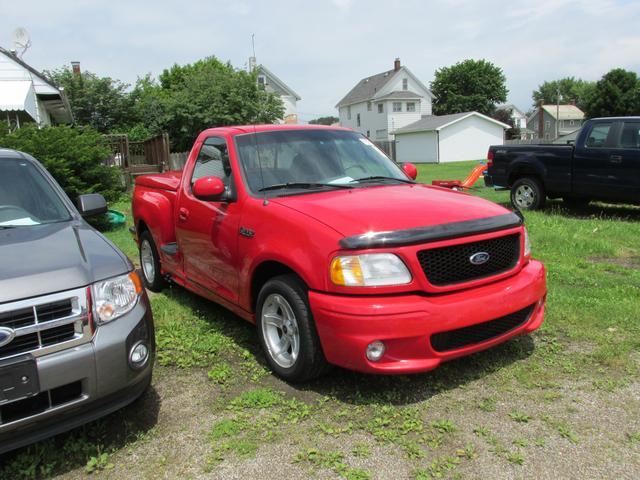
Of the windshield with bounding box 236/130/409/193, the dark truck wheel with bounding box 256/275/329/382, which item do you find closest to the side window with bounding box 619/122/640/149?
the windshield with bounding box 236/130/409/193

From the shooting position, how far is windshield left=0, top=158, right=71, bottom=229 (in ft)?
12.4

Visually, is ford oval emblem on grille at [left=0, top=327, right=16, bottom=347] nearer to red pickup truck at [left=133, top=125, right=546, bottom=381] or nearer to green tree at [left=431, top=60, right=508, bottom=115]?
red pickup truck at [left=133, top=125, right=546, bottom=381]

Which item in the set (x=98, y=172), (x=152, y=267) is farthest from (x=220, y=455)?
(x=98, y=172)

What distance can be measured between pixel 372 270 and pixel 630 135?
833 cm

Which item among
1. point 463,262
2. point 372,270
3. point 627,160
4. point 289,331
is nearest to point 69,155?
point 289,331

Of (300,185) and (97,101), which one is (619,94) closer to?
(97,101)

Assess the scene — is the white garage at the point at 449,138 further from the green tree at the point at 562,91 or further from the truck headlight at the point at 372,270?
the green tree at the point at 562,91

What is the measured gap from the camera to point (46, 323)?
2.66 m

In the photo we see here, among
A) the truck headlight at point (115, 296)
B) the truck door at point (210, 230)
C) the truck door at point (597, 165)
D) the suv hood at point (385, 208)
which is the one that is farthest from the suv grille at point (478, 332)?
the truck door at point (597, 165)

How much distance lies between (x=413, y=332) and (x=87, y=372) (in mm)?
1759

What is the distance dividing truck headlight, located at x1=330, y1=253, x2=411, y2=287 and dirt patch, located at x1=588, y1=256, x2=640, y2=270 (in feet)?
14.9

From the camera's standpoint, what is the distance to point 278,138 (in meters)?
4.49

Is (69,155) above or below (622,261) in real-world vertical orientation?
above

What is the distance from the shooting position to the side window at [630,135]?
9.30 metres
